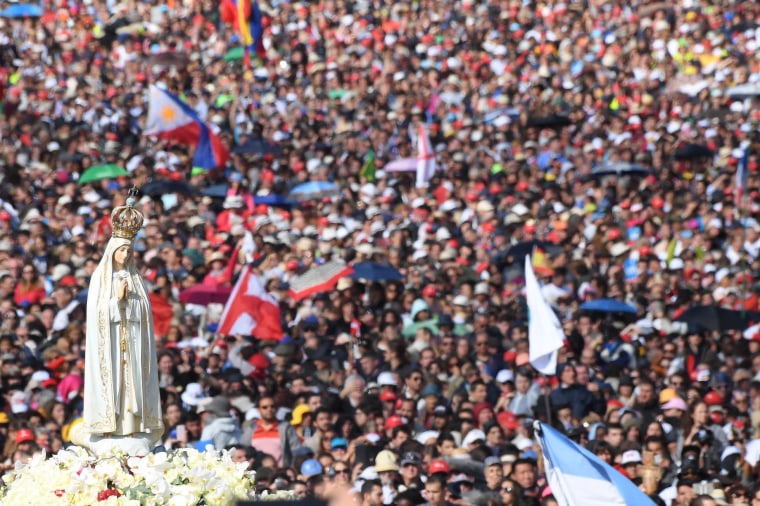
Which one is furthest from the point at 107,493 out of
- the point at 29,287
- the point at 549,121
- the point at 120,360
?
the point at 549,121

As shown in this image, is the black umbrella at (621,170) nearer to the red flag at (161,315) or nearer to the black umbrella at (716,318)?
the black umbrella at (716,318)

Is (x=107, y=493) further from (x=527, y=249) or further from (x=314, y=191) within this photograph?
(x=314, y=191)

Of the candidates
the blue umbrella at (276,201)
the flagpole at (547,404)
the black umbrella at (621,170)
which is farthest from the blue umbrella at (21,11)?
the flagpole at (547,404)

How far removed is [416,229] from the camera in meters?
26.4

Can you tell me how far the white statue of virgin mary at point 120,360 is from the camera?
1192 centimetres

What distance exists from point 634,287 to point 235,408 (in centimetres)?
626

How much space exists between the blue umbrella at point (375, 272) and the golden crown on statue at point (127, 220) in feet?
36.3

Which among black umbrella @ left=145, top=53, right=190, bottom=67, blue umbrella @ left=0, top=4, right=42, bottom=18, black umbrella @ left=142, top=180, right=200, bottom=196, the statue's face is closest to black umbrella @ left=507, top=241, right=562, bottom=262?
black umbrella @ left=142, top=180, right=200, bottom=196

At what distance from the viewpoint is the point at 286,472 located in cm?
1677

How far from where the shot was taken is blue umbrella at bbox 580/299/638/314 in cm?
2252

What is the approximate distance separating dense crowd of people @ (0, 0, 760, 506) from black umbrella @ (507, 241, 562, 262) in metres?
0.04

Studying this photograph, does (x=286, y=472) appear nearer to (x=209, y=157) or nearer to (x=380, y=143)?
(x=209, y=157)

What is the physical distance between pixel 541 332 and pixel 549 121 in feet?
45.0

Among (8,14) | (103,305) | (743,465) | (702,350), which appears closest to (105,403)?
(103,305)
